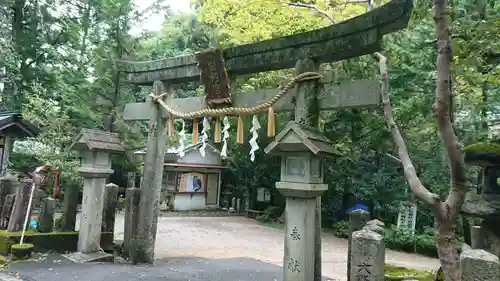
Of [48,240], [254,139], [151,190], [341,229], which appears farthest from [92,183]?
[341,229]

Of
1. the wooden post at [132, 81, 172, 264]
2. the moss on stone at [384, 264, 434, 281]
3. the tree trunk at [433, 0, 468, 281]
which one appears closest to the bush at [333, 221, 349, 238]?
the moss on stone at [384, 264, 434, 281]

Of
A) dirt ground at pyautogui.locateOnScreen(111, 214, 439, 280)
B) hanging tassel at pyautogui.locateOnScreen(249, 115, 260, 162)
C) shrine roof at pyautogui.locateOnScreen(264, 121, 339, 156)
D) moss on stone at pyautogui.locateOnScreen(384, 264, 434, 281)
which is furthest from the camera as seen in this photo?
dirt ground at pyautogui.locateOnScreen(111, 214, 439, 280)

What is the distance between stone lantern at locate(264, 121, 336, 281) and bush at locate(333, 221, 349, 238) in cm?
1364

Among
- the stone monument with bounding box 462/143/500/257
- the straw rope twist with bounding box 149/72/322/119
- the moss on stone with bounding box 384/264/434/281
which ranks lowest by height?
the moss on stone with bounding box 384/264/434/281

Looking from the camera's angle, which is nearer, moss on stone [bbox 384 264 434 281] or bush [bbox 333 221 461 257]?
moss on stone [bbox 384 264 434 281]

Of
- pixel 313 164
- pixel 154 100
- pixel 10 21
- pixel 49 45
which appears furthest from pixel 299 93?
pixel 10 21

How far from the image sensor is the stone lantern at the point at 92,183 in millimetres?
8172

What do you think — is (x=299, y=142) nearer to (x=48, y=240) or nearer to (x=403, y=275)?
(x=403, y=275)

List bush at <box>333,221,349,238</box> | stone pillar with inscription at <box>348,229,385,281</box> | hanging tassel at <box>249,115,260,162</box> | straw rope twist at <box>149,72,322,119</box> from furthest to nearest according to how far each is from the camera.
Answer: bush at <box>333,221,349,238</box>, hanging tassel at <box>249,115,260,162</box>, straw rope twist at <box>149,72,322,119</box>, stone pillar with inscription at <box>348,229,385,281</box>

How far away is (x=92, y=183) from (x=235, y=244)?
7138 mm

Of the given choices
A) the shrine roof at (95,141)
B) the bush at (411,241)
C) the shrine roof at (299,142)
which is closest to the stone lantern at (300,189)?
the shrine roof at (299,142)

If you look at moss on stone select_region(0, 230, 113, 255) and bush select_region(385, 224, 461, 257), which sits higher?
moss on stone select_region(0, 230, 113, 255)

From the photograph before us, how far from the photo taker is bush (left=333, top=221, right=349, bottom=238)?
17969 millimetres

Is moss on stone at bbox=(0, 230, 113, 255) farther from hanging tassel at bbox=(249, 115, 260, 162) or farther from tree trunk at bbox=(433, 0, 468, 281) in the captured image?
tree trunk at bbox=(433, 0, 468, 281)
